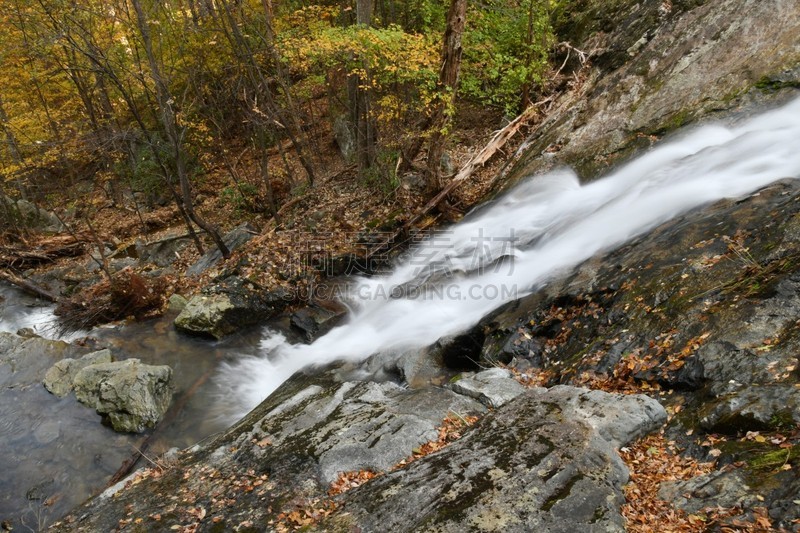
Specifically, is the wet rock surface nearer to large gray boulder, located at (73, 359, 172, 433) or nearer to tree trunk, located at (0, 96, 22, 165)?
large gray boulder, located at (73, 359, 172, 433)

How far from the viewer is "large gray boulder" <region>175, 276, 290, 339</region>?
9.48m

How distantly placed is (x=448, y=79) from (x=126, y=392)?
842cm

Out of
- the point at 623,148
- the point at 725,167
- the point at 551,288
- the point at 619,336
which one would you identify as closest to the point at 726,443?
the point at 619,336

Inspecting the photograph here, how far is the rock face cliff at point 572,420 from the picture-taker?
316 centimetres

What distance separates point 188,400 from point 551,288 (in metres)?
6.41

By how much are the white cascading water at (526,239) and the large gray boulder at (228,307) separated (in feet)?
2.33

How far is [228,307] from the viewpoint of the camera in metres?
9.73

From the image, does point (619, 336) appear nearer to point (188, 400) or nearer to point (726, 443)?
point (726, 443)

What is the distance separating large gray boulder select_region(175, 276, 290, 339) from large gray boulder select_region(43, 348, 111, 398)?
154cm

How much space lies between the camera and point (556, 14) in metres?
13.8

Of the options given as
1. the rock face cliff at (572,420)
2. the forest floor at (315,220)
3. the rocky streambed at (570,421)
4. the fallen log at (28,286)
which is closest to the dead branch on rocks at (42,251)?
the forest floor at (315,220)

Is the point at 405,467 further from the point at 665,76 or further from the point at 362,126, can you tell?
the point at 362,126

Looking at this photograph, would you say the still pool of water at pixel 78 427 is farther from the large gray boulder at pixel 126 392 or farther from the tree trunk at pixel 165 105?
the tree trunk at pixel 165 105

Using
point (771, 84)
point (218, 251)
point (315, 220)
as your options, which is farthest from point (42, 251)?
point (771, 84)
